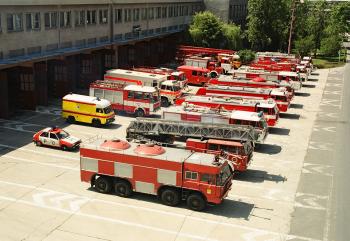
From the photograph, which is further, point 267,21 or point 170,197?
point 267,21

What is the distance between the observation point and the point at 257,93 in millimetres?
46500

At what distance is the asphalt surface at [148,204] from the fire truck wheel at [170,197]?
0.38 m

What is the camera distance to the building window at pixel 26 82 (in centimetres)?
4466

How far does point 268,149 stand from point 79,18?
27754 millimetres

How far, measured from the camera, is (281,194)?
93.0ft

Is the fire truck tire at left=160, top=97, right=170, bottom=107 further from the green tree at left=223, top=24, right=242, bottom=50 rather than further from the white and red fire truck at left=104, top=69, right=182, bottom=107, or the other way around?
the green tree at left=223, top=24, right=242, bottom=50

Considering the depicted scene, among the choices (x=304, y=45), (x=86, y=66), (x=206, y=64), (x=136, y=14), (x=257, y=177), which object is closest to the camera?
(x=257, y=177)

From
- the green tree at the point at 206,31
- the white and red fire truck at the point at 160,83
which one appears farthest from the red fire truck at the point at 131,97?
the green tree at the point at 206,31

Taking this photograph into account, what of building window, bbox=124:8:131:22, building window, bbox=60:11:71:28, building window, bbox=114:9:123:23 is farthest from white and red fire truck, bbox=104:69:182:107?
building window, bbox=124:8:131:22

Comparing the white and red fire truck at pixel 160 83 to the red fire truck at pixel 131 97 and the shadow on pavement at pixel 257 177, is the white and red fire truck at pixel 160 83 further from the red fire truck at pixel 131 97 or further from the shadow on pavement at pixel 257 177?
the shadow on pavement at pixel 257 177

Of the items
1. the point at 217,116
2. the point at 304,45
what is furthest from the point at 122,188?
the point at 304,45

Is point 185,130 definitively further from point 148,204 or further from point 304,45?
point 304,45

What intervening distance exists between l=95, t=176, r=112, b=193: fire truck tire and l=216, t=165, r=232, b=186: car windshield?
6.76 meters

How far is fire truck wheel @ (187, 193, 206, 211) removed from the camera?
25047mm
